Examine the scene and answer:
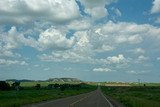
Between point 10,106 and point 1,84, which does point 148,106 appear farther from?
point 1,84

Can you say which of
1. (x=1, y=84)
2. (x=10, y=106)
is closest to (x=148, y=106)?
(x=10, y=106)

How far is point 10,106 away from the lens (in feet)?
117

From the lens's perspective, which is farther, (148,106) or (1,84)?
(1,84)

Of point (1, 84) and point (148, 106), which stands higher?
point (1, 84)

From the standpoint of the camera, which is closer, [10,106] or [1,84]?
[10,106]

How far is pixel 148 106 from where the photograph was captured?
3488cm

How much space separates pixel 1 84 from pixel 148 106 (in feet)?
451

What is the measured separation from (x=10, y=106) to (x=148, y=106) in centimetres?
1372

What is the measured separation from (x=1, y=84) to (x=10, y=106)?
13292cm

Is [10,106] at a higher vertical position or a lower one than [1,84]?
lower
